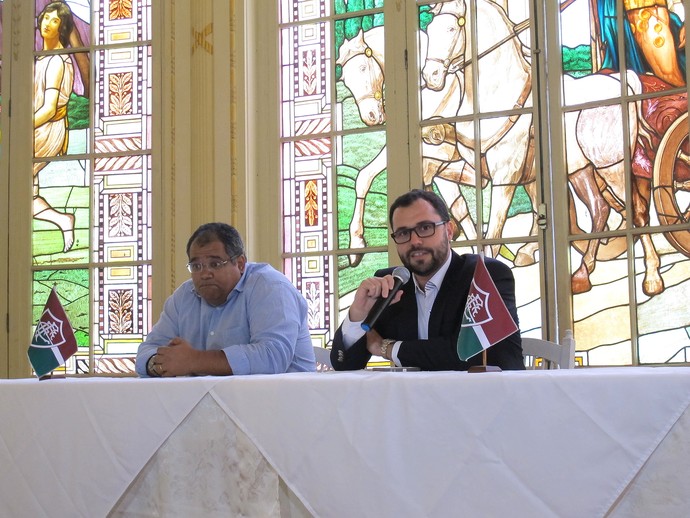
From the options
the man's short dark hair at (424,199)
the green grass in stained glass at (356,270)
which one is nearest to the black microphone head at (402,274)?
the man's short dark hair at (424,199)

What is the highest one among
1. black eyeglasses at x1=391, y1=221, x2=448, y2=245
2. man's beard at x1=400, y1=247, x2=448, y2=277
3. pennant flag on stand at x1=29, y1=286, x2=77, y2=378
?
black eyeglasses at x1=391, y1=221, x2=448, y2=245

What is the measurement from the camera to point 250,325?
298 centimetres

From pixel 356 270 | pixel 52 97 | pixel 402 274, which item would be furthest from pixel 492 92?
pixel 52 97

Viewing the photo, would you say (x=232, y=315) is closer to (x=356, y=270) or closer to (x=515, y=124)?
(x=356, y=270)

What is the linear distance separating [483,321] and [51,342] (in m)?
1.36

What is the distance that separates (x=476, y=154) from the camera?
4.41 metres

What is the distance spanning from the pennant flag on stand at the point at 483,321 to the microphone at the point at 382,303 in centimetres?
39

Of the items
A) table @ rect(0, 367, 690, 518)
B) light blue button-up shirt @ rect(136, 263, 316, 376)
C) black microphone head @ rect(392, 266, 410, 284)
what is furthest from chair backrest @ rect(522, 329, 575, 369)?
table @ rect(0, 367, 690, 518)

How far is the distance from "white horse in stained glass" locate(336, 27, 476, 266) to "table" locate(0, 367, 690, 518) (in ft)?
7.91

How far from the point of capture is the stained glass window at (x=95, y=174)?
16.3 feet

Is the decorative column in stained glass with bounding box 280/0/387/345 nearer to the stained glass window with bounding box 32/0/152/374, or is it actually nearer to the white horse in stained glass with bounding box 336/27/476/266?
the white horse in stained glass with bounding box 336/27/476/266

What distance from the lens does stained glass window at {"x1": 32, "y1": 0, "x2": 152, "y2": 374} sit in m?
4.96

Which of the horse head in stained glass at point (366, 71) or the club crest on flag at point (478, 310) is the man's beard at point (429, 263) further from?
the horse head in stained glass at point (366, 71)

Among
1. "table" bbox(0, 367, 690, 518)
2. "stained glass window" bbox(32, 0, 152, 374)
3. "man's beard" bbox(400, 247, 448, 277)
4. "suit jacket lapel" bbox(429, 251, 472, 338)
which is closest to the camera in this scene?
"table" bbox(0, 367, 690, 518)
